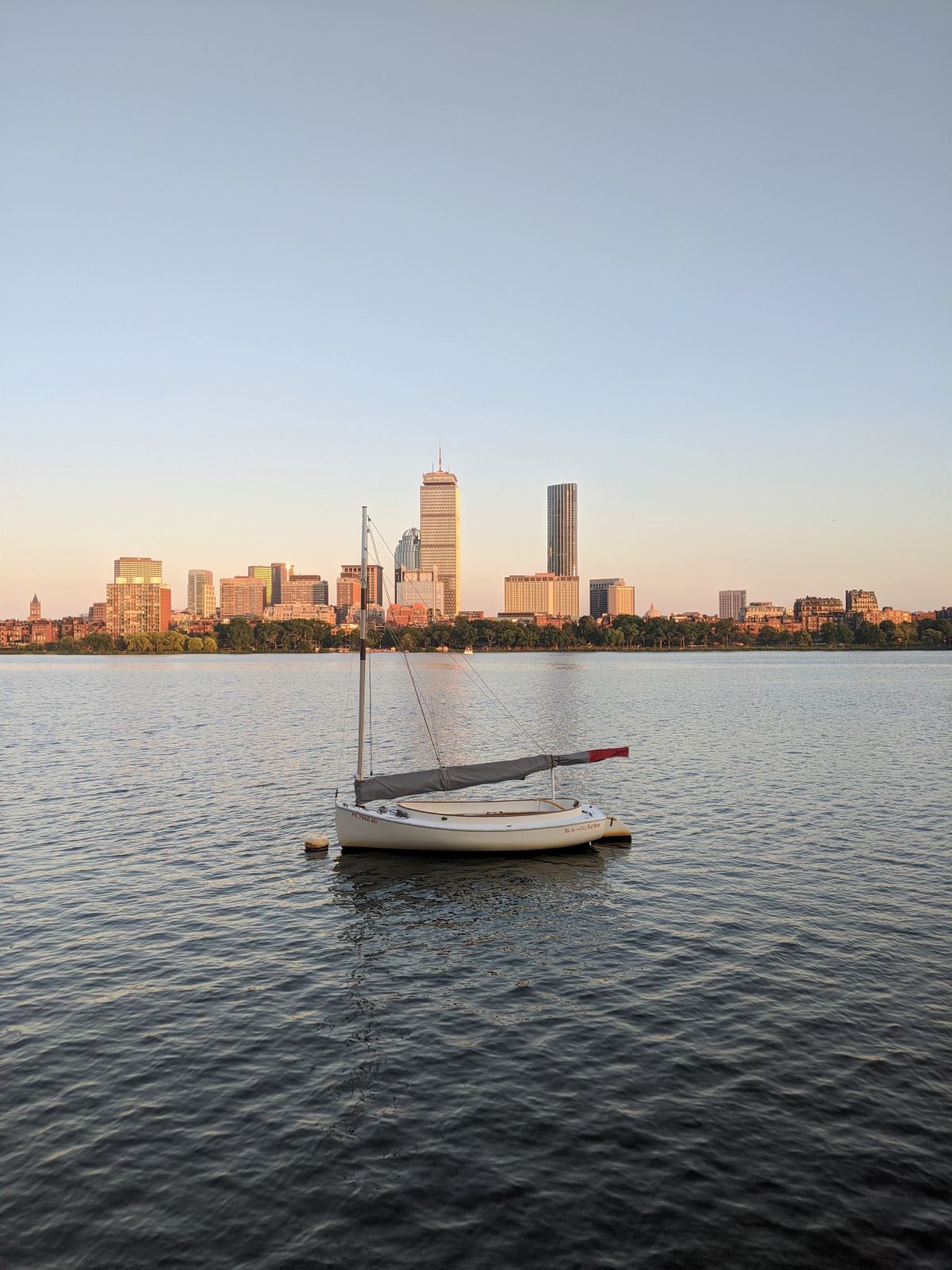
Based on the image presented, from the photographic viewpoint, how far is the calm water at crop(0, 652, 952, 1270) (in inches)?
629

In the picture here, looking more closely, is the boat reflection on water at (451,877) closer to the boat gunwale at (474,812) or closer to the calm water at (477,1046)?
the calm water at (477,1046)

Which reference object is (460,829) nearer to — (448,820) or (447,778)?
(448,820)

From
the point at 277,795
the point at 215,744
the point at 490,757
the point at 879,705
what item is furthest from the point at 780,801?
the point at 879,705

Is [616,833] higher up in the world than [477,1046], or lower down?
higher up

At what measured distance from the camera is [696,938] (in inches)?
1209

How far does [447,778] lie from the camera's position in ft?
144

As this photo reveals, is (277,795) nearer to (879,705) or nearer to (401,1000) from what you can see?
(401,1000)

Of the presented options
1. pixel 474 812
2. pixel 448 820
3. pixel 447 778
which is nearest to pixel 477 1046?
pixel 448 820

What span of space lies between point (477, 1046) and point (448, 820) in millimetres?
20504

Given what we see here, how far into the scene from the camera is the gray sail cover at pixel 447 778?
4281 centimetres

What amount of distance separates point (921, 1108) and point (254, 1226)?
14.9 metres

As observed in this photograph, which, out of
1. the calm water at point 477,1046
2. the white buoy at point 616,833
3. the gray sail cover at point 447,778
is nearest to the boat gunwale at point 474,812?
the gray sail cover at point 447,778

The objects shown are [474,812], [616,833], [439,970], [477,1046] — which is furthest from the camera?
[474,812]

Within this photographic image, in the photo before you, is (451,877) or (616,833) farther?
(616,833)
